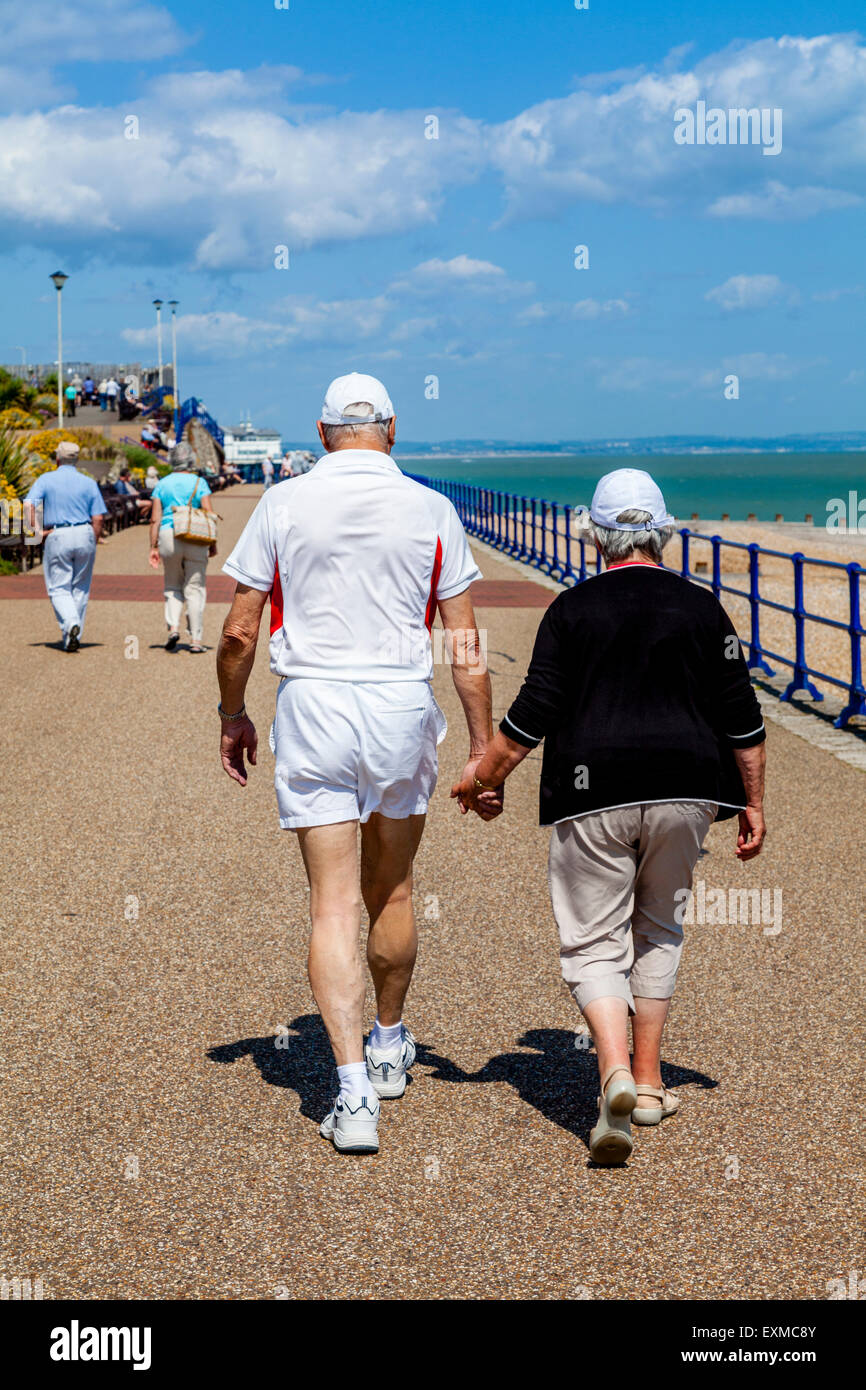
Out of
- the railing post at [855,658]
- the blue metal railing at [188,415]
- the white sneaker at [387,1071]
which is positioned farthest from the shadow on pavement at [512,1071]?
the blue metal railing at [188,415]

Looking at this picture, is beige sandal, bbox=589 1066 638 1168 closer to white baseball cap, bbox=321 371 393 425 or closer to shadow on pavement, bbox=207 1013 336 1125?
shadow on pavement, bbox=207 1013 336 1125

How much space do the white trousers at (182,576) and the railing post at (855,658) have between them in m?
5.45

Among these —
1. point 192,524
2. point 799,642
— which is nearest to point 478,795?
point 799,642

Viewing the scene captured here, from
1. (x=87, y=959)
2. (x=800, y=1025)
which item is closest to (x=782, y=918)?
(x=800, y=1025)

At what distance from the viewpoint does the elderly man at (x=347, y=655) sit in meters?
3.87

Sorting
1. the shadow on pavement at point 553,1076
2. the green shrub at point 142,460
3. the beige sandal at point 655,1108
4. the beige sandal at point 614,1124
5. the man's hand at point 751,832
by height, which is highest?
the green shrub at point 142,460

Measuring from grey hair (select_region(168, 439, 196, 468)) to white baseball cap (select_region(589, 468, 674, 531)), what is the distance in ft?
30.9

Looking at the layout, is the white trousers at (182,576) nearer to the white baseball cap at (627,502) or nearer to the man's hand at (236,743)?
the man's hand at (236,743)

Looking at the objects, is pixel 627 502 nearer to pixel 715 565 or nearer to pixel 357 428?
pixel 357 428

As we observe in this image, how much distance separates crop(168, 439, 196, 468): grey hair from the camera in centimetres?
1312

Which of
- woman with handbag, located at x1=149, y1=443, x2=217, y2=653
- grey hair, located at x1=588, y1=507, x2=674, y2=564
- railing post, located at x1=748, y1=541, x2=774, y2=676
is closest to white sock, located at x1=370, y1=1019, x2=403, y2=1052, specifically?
grey hair, located at x1=588, y1=507, x2=674, y2=564
